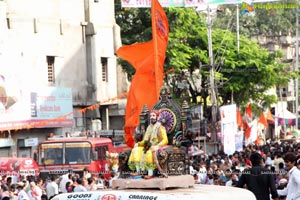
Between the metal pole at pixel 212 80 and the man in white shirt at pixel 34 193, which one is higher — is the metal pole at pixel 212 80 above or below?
above

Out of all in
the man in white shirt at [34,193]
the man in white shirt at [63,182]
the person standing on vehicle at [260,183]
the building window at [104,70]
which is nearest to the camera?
the person standing on vehicle at [260,183]

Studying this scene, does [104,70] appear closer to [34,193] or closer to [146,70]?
[34,193]

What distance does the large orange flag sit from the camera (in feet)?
56.5

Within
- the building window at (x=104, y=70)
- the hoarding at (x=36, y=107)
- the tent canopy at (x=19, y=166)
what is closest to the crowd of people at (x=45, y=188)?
the tent canopy at (x=19, y=166)

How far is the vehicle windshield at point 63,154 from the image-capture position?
29.6 meters

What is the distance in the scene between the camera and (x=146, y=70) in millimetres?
18109

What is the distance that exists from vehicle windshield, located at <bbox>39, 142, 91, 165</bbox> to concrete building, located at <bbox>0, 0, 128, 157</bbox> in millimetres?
5363

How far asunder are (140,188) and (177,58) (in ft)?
98.1

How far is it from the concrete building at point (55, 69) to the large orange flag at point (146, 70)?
16.5 meters

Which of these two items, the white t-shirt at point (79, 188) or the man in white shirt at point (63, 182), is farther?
the man in white shirt at point (63, 182)

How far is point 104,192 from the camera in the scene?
10430mm

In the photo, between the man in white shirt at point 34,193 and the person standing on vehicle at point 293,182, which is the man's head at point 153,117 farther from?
the man in white shirt at point 34,193

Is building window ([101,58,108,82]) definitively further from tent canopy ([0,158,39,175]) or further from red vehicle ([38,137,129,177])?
tent canopy ([0,158,39,175])

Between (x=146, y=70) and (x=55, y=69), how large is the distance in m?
21.9
